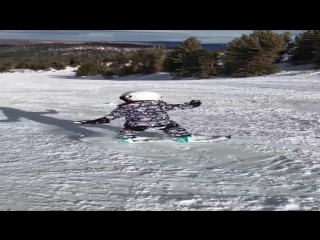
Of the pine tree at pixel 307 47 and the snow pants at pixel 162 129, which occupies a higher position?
the pine tree at pixel 307 47

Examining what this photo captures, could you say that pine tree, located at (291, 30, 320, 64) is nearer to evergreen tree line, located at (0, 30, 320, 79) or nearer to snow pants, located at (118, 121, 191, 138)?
evergreen tree line, located at (0, 30, 320, 79)

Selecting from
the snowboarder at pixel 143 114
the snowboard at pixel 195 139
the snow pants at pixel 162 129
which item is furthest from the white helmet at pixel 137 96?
the snowboard at pixel 195 139

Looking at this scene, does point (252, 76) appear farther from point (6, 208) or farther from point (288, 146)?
point (6, 208)

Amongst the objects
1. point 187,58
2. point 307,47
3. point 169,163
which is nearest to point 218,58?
point 187,58

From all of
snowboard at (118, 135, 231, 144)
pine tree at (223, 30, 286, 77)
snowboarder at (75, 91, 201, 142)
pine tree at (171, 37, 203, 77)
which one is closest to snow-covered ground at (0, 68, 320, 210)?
snowboard at (118, 135, 231, 144)

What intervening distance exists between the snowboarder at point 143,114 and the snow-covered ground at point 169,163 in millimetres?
208

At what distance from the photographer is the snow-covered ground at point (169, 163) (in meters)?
3.66

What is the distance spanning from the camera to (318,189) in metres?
3.91

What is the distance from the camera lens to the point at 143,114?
551 centimetres

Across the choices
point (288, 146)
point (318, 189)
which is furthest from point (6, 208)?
point (288, 146)

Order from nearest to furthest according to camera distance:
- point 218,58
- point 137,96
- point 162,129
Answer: point 137,96 → point 162,129 → point 218,58

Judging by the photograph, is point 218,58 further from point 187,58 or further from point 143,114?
point 143,114

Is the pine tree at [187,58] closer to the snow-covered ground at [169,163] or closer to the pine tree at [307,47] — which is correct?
the pine tree at [307,47]

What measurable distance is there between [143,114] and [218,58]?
11.9 metres
